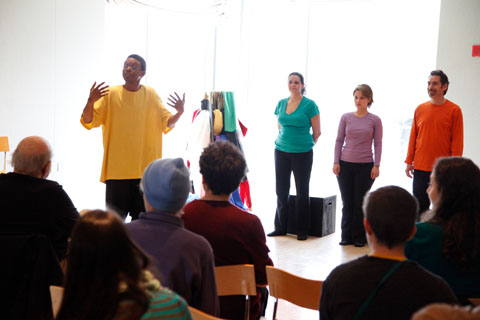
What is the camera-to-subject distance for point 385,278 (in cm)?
148

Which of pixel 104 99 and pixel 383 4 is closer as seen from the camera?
pixel 104 99

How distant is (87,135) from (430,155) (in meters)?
3.76

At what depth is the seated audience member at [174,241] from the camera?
1729mm

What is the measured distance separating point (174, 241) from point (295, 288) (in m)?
0.60

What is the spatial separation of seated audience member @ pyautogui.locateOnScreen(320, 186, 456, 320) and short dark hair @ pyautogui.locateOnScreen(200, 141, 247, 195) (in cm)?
80

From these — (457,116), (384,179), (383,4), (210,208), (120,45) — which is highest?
(383,4)

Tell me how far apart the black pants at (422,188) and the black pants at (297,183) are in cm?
104

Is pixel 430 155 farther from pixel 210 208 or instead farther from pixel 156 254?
pixel 156 254

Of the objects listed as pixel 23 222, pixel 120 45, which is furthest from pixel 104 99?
pixel 120 45

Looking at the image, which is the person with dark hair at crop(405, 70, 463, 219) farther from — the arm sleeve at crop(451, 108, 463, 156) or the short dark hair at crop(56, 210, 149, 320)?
the short dark hair at crop(56, 210, 149, 320)

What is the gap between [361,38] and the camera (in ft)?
22.5

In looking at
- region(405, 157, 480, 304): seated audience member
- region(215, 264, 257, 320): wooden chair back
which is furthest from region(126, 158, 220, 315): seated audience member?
region(405, 157, 480, 304): seated audience member

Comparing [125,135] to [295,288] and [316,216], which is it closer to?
[295,288]

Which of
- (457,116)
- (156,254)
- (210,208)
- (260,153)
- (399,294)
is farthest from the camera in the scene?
(260,153)
